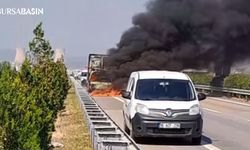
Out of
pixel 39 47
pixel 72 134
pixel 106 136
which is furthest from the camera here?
Answer: pixel 39 47

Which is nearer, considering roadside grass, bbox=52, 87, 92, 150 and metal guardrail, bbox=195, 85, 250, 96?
roadside grass, bbox=52, 87, 92, 150

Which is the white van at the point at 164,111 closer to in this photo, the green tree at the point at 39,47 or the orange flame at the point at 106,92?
the green tree at the point at 39,47

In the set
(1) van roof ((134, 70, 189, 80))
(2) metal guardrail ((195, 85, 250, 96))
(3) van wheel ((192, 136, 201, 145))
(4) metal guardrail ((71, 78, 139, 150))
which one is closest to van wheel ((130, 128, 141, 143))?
(4) metal guardrail ((71, 78, 139, 150))

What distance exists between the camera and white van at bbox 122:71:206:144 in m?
15.1

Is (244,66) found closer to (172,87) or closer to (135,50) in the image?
(135,50)

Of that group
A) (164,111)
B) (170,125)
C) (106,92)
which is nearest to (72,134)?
(164,111)

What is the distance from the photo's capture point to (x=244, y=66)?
159 feet

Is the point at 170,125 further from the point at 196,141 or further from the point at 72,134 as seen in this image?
the point at 72,134

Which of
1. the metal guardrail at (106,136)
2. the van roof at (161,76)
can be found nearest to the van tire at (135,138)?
the metal guardrail at (106,136)

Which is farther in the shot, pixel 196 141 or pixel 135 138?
pixel 135 138

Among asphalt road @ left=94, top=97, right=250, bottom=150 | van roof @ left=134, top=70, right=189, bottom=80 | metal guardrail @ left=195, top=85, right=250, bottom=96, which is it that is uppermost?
van roof @ left=134, top=70, right=189, bottom=80

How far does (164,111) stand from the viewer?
1523cm

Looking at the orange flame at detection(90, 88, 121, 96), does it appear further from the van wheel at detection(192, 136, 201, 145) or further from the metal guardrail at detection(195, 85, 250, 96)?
the van wheel at detection(192, 136, 201, 145)

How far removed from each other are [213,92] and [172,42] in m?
5.97
